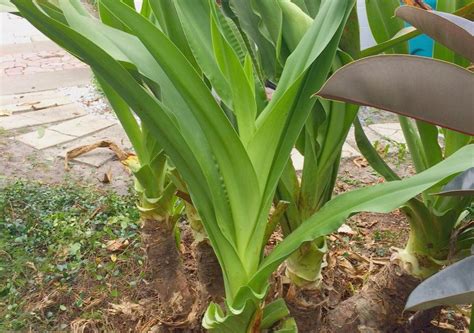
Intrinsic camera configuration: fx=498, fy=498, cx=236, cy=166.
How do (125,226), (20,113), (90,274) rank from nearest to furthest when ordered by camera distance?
(90,274)
(125,226)
(20,113)

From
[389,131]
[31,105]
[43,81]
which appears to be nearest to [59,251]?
[31,105]

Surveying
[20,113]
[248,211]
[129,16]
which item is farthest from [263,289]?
[20,113]

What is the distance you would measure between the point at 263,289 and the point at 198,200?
8.2 inches

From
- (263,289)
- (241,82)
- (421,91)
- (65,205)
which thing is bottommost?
(65,205)

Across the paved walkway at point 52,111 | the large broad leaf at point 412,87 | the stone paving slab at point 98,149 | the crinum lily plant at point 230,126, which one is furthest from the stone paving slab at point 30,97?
the large broad leaf at point 412,87

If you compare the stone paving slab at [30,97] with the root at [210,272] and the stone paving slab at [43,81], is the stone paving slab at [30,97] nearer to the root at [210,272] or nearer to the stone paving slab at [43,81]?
the stone paving slab at [43,81]

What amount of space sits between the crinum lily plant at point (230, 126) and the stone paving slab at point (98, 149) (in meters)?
1.68

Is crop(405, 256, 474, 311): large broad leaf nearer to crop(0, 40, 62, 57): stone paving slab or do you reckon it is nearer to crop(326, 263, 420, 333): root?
crop(326, 263, 420, 333): root

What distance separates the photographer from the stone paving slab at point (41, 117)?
3.02 m

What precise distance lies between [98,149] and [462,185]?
2247mm

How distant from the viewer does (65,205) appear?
2.11 m

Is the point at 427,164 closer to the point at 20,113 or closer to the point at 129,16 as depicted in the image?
the point at 129,16

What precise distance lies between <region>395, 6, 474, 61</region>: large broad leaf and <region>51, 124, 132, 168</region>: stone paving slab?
2059mm

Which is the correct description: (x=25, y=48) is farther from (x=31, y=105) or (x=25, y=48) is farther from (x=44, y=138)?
(x=44, y=138)
